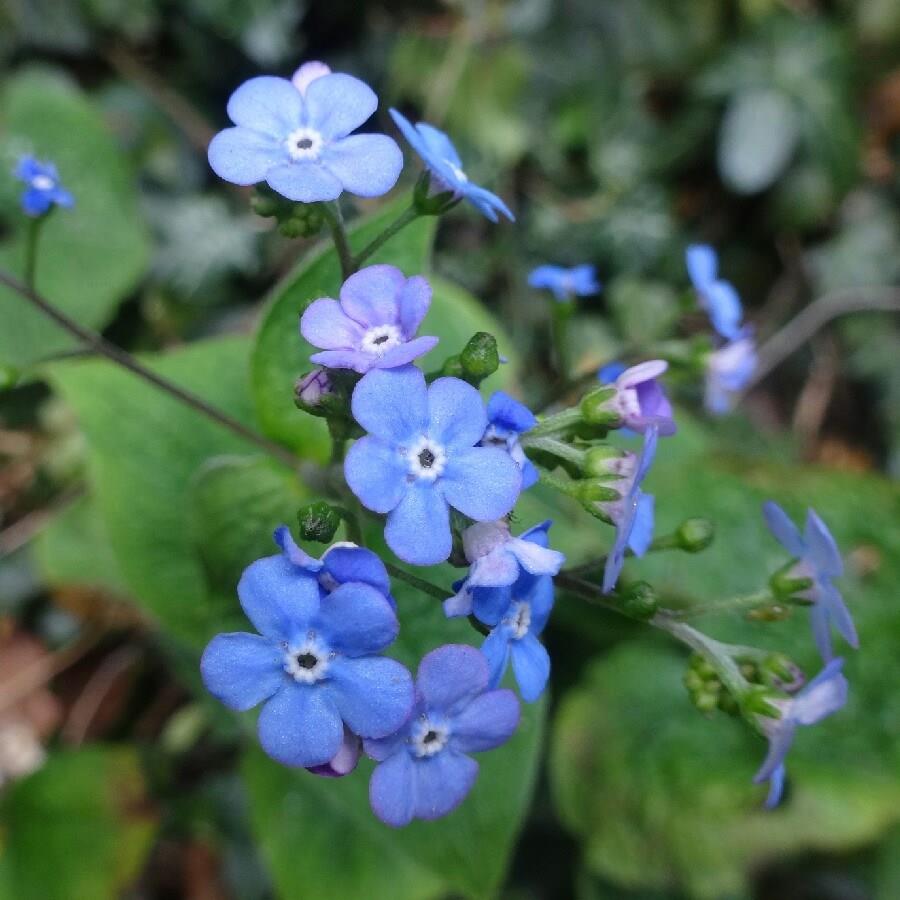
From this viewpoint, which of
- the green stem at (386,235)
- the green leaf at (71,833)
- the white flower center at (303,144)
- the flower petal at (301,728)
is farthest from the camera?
the green leaf at (71,833)

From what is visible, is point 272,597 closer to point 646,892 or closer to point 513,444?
point 513,444

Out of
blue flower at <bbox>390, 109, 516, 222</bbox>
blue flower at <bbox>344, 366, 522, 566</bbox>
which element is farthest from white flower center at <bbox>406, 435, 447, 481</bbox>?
blue flower at <bbox>390, 109, 516, 222</bbox>

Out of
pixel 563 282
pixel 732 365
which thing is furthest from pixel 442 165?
pixel 732 365

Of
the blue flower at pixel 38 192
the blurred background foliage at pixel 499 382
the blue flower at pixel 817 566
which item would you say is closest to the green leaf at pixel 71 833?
the blurred background foliage at pixel 499 382

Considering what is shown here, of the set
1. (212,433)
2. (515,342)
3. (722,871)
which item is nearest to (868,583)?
(722,871)

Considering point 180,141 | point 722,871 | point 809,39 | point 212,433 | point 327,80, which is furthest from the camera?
point 809,39

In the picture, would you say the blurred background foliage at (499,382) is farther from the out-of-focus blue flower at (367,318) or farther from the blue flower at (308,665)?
the blue flower at (308,665)

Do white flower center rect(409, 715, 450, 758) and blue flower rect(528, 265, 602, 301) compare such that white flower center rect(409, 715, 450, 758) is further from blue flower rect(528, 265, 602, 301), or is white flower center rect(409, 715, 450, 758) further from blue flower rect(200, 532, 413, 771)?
blue flower rect(528, 265, 602, 301)
